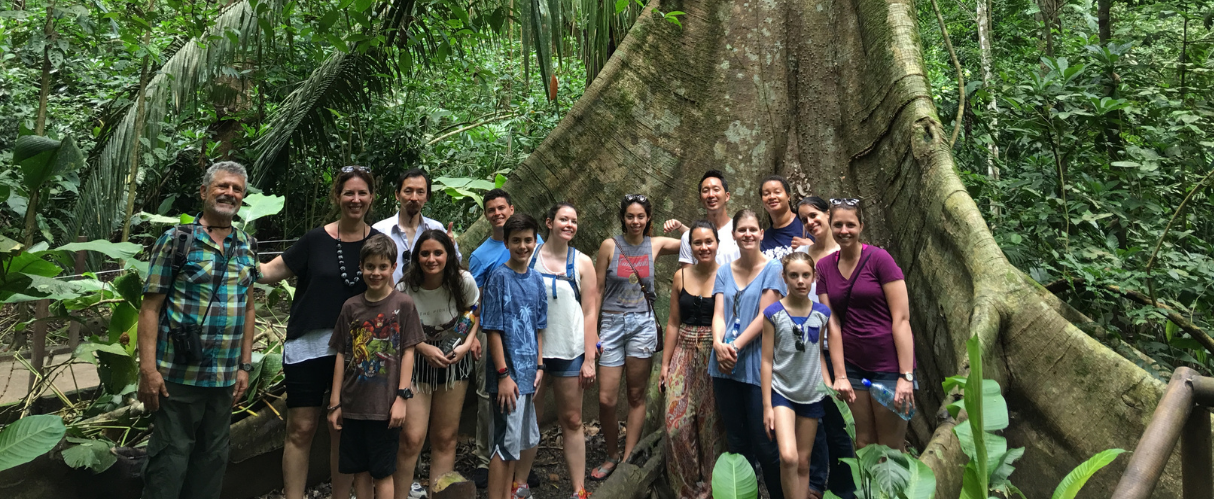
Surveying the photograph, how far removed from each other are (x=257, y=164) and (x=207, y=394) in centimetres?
318

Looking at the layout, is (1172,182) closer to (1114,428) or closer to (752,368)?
(1114,428)

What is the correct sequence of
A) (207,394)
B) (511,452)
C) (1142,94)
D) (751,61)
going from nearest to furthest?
(207,394) < (511,452) < (1142,94) < (751,61)

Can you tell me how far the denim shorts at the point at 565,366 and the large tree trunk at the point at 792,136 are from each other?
3.76 ft

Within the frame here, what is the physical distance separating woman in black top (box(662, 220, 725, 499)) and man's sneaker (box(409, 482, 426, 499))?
1.14 m

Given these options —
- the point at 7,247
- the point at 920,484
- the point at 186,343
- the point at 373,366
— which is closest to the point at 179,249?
the point at 186,343

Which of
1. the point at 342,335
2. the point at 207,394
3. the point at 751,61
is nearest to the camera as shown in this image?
the point at 207,394

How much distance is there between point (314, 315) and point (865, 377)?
2238 mm

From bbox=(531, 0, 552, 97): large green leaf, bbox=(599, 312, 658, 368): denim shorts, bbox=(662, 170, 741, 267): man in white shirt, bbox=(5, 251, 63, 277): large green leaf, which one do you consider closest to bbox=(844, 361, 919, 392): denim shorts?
bbox=(662, 170, 741, 267): man in white shirt

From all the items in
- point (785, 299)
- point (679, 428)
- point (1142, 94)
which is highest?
point (1142, 94)

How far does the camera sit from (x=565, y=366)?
3508mm

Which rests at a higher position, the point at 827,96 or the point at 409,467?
the point at 827,96

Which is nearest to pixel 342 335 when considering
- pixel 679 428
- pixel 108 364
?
pixel 108 364

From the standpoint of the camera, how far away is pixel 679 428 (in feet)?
11.3

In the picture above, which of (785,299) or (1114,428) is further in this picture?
(785,299)
